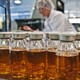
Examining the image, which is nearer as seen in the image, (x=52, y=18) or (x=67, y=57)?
(x=67, y=57)

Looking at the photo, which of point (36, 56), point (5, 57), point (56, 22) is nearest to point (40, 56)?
point (36, 56)

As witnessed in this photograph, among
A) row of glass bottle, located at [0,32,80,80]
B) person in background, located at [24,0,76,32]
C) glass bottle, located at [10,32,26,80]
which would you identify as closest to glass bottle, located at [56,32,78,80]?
row of glass bottle, located at [0,32,80,80]

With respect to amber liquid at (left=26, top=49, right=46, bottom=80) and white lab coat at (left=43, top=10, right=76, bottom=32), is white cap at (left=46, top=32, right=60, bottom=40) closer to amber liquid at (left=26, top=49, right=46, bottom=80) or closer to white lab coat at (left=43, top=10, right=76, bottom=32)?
amber liquid at (left=26, top=49, right=46, bottom=80)

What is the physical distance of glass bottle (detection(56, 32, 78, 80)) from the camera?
521 mm

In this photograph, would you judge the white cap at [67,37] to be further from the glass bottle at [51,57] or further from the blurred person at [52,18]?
the blurred person at [52,18]

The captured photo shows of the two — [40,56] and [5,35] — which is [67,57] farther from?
[5,35]

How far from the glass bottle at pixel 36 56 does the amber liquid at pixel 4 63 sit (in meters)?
0.08

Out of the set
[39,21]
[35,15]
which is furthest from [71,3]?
[39,21]

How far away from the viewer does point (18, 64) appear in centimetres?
61

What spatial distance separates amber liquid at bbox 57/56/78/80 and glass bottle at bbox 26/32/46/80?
0.17 feet

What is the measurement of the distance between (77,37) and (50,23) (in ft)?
5.53

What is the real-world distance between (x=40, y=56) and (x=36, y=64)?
2cm

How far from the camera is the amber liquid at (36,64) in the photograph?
1.89 ft

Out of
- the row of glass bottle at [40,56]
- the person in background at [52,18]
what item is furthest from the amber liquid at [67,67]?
the person in background at [52,18]
